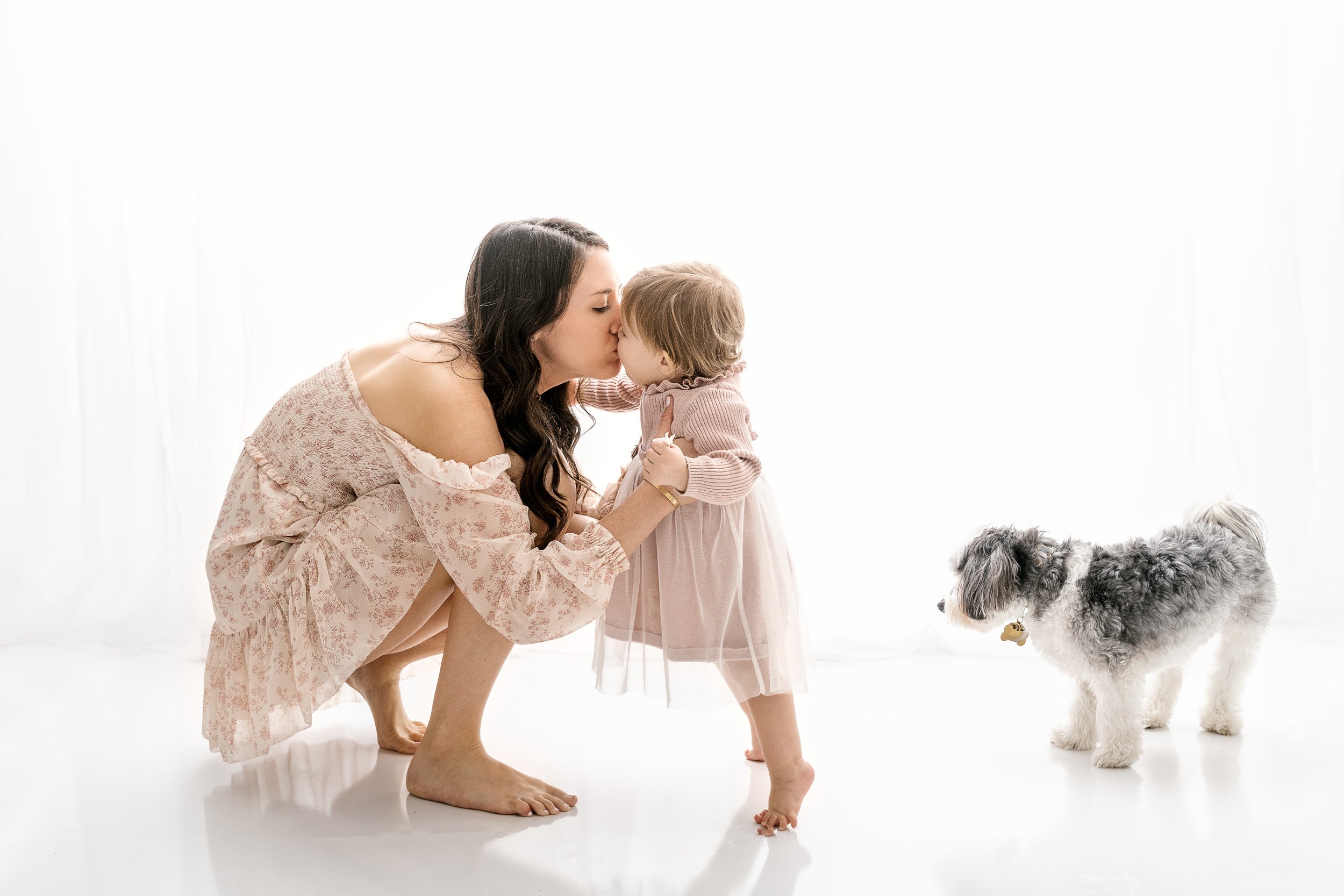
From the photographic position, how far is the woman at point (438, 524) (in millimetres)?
1608

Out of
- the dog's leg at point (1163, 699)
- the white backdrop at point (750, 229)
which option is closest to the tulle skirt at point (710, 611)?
the dog's leg at point (1163, 699)

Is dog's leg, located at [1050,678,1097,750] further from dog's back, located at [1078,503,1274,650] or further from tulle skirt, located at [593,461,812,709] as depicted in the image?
tulle skirt, located at [593,461,812,709]

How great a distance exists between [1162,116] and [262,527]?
2.46m

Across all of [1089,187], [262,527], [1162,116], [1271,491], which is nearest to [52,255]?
[262,527]

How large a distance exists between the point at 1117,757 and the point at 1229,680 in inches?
14.2

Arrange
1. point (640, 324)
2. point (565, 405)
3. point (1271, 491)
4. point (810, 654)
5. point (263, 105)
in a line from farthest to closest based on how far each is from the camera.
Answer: point (1271, 491), point (263, 105), point (565, 405), point (810, 654), point (640, 324)

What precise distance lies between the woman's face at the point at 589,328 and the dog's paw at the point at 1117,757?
111 centimetres

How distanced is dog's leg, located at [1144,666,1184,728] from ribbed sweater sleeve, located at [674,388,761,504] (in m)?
1.02

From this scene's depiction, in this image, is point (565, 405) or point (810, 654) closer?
point (810, 654)

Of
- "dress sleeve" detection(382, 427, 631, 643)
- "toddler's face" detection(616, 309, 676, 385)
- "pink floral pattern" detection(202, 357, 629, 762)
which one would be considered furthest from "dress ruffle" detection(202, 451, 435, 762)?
"toddler's face" detection(616, 309, 676, 385)

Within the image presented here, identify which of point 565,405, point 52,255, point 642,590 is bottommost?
point 642,590

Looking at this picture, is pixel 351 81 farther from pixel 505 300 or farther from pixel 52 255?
pixel 505 300

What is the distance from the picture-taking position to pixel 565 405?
2010 millimetres

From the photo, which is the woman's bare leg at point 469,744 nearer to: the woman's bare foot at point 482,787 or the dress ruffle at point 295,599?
the woman's bare foot at point 482,787
